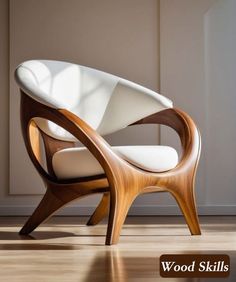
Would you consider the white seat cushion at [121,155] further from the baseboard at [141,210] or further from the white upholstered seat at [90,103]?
the baseboard at [141,210]

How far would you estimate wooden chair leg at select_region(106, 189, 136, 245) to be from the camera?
2.59 m

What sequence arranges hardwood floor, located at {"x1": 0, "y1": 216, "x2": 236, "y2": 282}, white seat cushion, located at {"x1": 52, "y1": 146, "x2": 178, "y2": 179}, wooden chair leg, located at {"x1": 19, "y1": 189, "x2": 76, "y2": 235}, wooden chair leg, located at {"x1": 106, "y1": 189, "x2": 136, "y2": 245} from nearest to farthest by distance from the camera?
hardwood floor, located at {"x1": 0, "y1": 216, "x2": 236, "y2": 282} < wooden chair leg, located at {"x1": 106, "y1": 189, "x2": 136, "y2": 245} < white seat cushion, located at {"x1": 52, "y1": 146, "x2": 178, "y2": 179} < wooden chair leg, located at {"x1": 19, "y1": 189, "x2": 76, "y2": 235}

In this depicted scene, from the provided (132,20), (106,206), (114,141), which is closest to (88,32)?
(132,20)

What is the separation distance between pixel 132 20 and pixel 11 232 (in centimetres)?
173

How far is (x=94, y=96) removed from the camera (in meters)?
3.38

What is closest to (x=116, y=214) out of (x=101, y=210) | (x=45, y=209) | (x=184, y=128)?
(x=45, y=209)

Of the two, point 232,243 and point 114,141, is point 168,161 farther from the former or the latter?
point 114,141

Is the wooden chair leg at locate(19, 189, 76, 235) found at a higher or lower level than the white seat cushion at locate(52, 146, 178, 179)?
lower

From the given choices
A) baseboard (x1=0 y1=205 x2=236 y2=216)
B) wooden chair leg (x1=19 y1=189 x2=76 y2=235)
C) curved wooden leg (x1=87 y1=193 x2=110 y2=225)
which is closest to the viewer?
wooden chair leg (x1=19 y1=189 x2=76 y2=235)

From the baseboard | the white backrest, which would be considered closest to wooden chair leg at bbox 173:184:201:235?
the white backrest

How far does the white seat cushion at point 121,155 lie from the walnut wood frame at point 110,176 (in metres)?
0.03

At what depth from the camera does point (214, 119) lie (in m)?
4.11

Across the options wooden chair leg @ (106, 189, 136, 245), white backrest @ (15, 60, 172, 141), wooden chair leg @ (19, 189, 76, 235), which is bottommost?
wooden chair leg @ (19, 189, 76, 235)

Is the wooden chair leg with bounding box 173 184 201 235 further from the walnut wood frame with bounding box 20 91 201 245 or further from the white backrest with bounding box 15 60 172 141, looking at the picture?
the white backrest with bounding box 15 60 172 141
